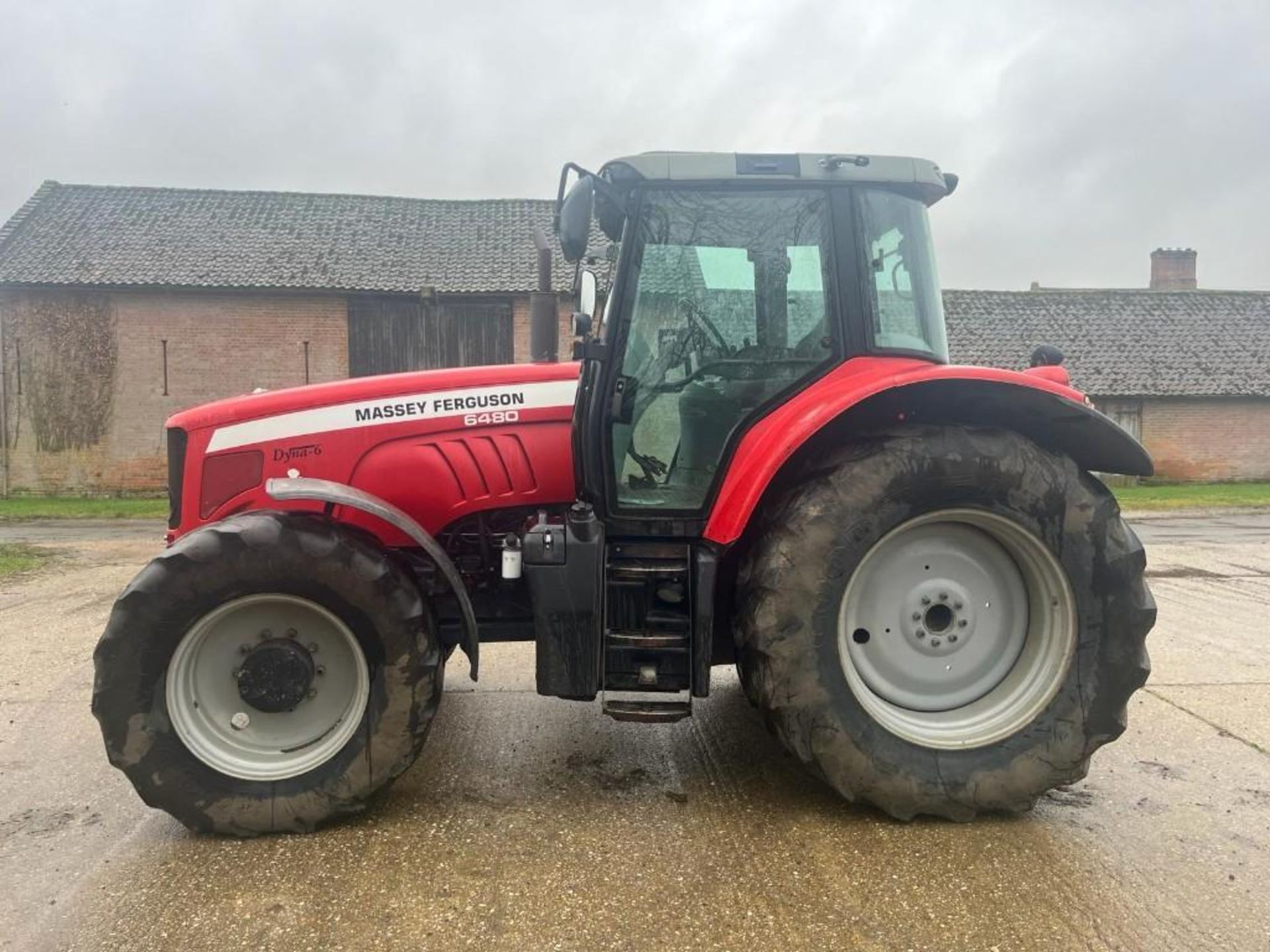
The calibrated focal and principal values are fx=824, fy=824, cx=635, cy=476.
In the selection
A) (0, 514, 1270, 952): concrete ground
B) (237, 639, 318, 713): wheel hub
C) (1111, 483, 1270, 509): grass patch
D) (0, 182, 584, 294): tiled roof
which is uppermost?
(0, 182, 584, 294): tiled roof

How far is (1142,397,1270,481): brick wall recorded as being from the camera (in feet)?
69.6

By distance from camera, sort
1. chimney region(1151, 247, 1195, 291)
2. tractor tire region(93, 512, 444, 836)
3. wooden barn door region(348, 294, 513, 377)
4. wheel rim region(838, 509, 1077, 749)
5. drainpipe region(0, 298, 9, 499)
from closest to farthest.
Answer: tractor tire region(93, 512, 444, 836)
wheel rim region(838, 509, 1077, 749)
drainpipe region(0, 298, 9, 499)
wooden barn door region(348, 294, 513, 377)
chimney region(1151, 247, 1195, 291)

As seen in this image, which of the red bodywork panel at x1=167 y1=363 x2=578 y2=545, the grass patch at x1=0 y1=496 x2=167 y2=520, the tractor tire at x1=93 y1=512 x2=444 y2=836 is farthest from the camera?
the grass patch at x1=0 y1=496 x2=167 y2=520

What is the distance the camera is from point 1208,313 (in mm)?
23891

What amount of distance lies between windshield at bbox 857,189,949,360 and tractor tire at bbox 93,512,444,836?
1964 millimetres

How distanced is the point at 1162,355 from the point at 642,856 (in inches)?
967

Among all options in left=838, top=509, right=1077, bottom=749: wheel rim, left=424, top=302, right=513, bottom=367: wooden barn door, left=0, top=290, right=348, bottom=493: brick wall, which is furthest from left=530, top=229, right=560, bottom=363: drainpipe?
left=0, top=290, right=348, bottom=493: brick wall

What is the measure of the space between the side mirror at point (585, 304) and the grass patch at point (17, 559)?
24.5 ft

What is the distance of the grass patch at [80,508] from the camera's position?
14039 mm

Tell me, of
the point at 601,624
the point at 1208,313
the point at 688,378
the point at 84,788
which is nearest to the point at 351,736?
the point at 601,624

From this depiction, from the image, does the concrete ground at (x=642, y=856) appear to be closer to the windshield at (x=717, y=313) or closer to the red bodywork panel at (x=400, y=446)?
the red bodywork panel at (x=400, y=446)

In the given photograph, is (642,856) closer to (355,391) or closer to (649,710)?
(649,710)

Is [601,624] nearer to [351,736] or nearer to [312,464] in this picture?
[351,736]

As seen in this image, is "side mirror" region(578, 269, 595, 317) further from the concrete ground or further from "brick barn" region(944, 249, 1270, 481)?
"brick barn" region(944, 249, 1270, 481)
